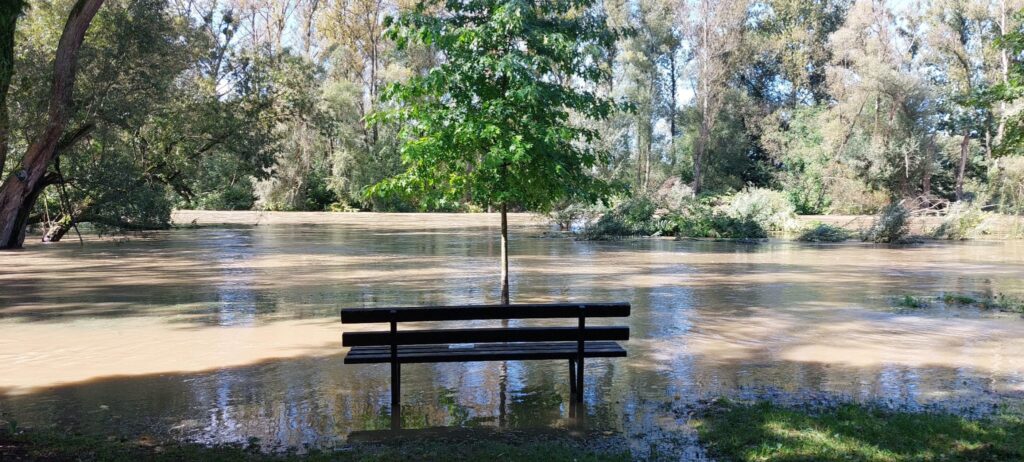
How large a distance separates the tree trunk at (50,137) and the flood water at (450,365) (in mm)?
1392

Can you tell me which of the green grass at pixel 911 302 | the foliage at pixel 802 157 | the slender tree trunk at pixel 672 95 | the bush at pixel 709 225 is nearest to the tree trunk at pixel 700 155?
the foliage at pixel 802 157

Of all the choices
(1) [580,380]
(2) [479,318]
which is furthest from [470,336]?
(1) [580,380]

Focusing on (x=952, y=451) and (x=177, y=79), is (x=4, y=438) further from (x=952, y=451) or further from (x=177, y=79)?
(x=177, y=79)

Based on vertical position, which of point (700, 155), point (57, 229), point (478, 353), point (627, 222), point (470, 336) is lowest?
point (478, 353)

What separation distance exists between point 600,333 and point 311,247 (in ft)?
70.2

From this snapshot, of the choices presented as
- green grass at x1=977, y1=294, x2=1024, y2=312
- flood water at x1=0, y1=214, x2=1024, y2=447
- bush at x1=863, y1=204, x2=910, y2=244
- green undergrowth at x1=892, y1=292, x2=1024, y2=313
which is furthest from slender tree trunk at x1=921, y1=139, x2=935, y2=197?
green undergrowth at x1=892, y1=292, x2=1024, y2=313

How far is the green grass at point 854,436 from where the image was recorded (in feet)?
17.6

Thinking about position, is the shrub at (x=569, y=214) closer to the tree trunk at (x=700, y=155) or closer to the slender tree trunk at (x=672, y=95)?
the tree trunk at (x=700, y=155)

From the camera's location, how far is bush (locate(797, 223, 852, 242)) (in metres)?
31.6

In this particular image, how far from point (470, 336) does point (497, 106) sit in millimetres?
3726

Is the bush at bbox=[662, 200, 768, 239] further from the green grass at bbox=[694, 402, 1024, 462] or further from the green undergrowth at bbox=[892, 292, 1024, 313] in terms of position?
the green grass at bbox=[694, 402, 1024, 462]

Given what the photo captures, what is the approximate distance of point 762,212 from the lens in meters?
32.4

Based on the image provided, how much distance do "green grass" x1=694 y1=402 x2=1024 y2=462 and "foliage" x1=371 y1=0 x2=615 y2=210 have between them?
14.4 feet

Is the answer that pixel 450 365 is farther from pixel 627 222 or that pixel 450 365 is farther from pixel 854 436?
pixel 627 222
